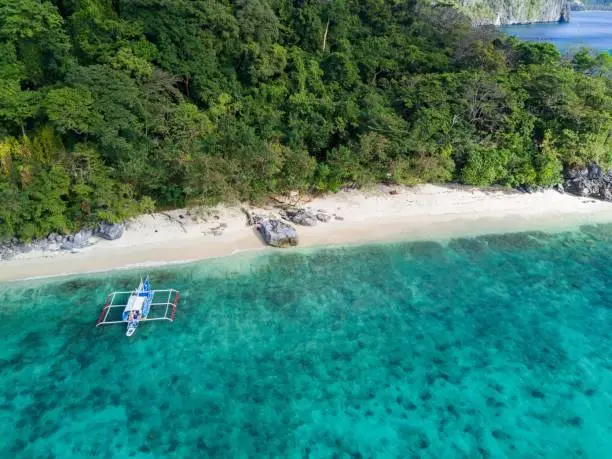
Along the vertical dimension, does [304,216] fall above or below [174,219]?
below

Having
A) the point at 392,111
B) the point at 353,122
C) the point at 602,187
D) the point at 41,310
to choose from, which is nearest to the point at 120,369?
the point at 41,310

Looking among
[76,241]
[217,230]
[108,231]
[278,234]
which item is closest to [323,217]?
[278,234]

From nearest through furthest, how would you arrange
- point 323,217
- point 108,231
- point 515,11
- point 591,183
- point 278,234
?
point 108,231
point 278,234
point 323,217
point 591,183
point 515,11

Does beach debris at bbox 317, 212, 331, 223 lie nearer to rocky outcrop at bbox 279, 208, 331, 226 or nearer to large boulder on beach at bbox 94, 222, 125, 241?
rocky outcrop at bbox 279, 208, 331, 226

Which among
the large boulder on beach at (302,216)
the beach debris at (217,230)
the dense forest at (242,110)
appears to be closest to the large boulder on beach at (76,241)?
the dense forest at (242,110)

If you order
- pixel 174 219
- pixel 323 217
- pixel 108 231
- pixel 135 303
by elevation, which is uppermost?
pixel 108 231

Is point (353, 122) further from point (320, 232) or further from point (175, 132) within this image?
point (175, 132)

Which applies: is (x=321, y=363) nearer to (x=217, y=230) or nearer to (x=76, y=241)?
(x=217, y=230)

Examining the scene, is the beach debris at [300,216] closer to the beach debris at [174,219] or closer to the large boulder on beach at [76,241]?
the beach debris at [174,219]
